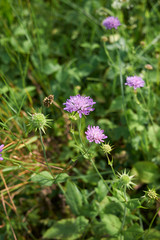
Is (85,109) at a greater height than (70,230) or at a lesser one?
greater

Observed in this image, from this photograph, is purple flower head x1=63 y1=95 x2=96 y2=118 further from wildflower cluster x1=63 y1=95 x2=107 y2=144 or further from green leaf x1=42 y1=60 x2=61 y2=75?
green leaf x1=42 y1=60 x2=61 y2=75

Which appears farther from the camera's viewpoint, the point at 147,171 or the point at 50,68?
the point at 50,68

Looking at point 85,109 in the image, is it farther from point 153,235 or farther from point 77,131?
point 153,235

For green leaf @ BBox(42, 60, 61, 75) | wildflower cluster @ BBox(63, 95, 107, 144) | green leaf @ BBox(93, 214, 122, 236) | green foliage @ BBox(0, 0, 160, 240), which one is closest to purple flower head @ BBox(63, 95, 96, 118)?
wildflower cluster @ BBox(63, 95, 107, 144)

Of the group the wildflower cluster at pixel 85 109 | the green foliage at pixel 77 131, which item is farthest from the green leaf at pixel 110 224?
the wildflower cluster at pixel 85 109

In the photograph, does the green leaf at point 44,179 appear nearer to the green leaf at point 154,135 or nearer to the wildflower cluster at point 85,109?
the wildflower cluster at point 85,109

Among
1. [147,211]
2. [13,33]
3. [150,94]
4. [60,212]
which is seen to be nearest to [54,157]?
[60,212]

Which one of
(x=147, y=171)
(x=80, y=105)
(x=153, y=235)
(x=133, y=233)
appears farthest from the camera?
(x=147, y=171)

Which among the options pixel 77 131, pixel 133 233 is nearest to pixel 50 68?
pixel 77 131

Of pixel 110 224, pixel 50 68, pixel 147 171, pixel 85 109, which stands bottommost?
pixel 110 224
